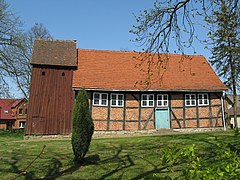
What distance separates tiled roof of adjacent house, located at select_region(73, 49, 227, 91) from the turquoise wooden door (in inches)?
73.6

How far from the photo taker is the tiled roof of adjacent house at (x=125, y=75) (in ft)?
61.5

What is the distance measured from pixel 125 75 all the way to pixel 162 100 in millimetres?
3808

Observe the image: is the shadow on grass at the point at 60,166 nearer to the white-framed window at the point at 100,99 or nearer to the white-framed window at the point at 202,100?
the white-framed window at the point at 100,99

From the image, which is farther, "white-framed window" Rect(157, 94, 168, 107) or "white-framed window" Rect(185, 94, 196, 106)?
"white-framed window" Rect(185, 94, 196, 106)

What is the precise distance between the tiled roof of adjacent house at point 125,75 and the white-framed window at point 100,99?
64 centimetres

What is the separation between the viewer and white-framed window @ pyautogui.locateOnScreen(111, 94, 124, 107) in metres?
18.6

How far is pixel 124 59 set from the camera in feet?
72.6

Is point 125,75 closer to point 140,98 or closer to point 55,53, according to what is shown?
point 140,98

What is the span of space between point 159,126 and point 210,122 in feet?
14.2

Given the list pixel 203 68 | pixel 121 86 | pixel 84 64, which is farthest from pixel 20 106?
pixel 203 68

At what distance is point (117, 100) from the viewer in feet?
61.3

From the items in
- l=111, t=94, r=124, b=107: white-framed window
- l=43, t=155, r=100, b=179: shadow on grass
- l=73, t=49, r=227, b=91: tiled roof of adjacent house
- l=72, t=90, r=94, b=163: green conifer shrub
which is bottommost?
l=43, t=155, r=100, b=179: shadow on grass

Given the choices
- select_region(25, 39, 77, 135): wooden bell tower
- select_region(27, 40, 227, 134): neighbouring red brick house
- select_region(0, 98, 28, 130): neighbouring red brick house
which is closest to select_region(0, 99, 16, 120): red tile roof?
select_region(0, 98, 28, 130): neighbouring red brick house

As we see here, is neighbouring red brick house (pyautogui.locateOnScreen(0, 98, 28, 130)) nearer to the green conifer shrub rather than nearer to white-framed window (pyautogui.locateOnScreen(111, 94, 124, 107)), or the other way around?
white-framed window (pyautogui.locateOnScreen(111, 94, 124, 107))
